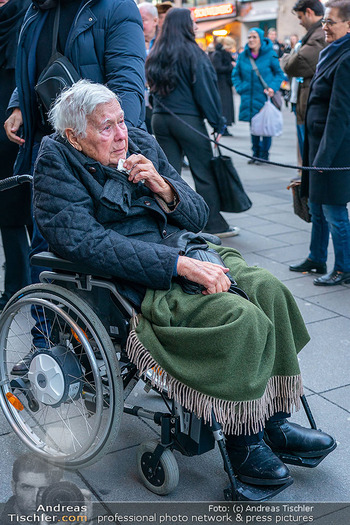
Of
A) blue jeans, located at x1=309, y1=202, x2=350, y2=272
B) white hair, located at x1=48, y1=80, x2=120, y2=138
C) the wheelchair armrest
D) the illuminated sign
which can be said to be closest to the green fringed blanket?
the wheelchair armrest

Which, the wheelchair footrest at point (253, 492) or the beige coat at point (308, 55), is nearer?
the wheelchair footrest at point (253, 492)

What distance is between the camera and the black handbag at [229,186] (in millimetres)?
5855

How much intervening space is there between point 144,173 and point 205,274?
484 millimetres

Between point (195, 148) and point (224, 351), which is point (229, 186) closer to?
point (195, 148)

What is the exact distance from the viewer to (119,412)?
2402 mm

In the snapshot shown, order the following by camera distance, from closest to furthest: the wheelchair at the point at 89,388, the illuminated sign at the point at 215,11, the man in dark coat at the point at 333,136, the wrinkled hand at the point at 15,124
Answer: the wheelchair at the point at 89,388 → the wrinkled hand at the point at 15,124 → the man in dark coat at the point at 333,136 → the illuminated sign at the point at 215,11

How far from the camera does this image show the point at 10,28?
157 inches

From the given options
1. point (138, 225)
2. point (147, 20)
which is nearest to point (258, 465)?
point (138, 225)

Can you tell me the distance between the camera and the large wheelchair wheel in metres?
2.41

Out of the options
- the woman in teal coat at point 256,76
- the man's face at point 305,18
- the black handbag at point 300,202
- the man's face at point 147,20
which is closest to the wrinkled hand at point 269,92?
the woman in teal coat at point 256,76

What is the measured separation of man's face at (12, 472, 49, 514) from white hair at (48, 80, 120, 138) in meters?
1.35

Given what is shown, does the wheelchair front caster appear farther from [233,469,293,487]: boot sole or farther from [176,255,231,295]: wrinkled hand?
[176,255,231,295]: wrinkled hand

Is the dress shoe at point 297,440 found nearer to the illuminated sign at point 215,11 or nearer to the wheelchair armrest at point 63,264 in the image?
the wheelchair armrest at point 63,264

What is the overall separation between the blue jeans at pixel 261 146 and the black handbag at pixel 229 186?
176 inches
